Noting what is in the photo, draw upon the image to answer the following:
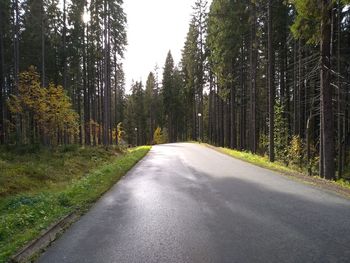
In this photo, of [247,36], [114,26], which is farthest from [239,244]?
[114,26]

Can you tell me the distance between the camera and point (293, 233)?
6.18m

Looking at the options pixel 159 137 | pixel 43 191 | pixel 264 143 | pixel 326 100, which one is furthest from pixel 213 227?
pixel 159 137

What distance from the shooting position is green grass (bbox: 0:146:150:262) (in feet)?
23.2

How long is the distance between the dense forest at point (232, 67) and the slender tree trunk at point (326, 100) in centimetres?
4

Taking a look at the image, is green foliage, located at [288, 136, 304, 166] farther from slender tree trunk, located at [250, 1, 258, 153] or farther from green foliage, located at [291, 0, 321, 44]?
green foliage, located at [291, 0, 321, 44]

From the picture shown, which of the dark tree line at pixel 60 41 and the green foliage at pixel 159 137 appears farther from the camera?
the green foliage at pixel 159 137

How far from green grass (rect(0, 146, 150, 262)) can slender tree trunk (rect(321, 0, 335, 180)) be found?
8.36 m

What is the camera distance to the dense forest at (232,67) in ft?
67.2

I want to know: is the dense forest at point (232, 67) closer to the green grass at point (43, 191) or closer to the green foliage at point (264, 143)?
the green foliage at point (264, 143)

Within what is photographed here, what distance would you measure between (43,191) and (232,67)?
26.8m

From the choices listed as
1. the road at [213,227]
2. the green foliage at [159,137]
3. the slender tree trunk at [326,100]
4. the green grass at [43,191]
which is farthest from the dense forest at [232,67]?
the green foliage at [159,137]

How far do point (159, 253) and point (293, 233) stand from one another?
2280mm

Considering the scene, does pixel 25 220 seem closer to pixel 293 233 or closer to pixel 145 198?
pixel 145 198

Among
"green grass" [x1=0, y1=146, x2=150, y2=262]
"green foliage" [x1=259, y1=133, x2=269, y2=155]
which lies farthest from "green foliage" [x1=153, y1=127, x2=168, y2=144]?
"green grass" [x1=0, y1=146, x2=150, y2=262]
